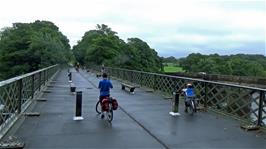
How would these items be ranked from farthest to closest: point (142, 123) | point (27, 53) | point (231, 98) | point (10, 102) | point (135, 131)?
point (27, 53)
point (231, 98)
point (142, 123)
point (10, 102)
point (135, 131)

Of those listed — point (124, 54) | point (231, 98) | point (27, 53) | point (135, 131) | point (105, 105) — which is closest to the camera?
point (135, 131)

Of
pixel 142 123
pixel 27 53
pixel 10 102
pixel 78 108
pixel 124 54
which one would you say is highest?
pixel 124 54

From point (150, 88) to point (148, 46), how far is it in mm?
76170

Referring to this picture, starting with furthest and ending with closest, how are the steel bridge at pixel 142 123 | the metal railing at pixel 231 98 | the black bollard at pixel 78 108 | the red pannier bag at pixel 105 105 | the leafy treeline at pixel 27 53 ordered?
the leafy treeline at pixel 27 53
the black bollard at pixel 78 108
the red pannier bag at pixel 105 105
the metal railing at pixel 231 98
the steel bridge at pixel 142 123

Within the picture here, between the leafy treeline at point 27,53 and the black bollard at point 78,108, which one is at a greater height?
the leafy treeline at point 27,53

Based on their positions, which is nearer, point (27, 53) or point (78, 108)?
point (78, 108)

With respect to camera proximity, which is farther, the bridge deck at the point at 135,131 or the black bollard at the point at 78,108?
the black bollard at the point at 78,108

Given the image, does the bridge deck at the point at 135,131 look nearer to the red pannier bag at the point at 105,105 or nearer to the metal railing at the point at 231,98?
the red pannier bag at the point at 105,105

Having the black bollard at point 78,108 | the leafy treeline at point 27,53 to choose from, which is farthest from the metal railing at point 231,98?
the leafy treeline at point 27,53

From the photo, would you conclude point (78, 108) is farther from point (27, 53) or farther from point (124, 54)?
point (124, 54)

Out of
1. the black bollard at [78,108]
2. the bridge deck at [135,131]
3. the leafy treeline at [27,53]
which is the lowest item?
the bridge deck at [135,131]

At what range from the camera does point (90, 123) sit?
36.6 feet

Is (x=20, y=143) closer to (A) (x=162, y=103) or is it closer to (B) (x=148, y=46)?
(A) (x=162, y=103)

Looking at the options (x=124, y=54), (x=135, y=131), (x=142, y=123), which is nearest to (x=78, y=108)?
(x=142, y=123)
